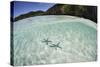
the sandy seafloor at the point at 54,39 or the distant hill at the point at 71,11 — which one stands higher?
the distant hill at the point at 71,11

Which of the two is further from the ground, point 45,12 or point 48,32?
point 45,12

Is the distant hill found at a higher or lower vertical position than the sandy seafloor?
higher
